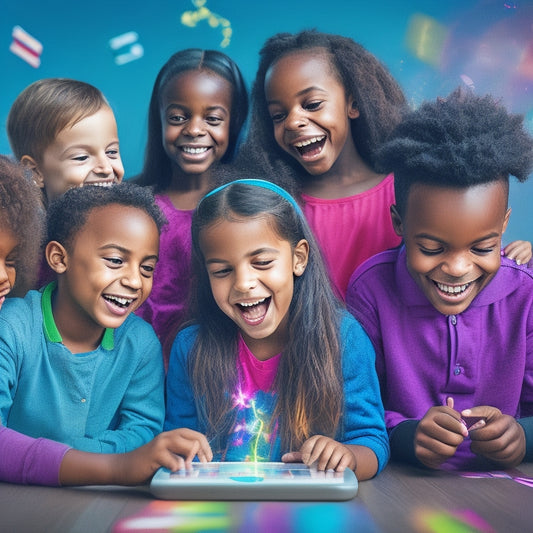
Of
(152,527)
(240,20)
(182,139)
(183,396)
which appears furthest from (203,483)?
(240,20)

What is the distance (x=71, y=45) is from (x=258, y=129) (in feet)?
1.91

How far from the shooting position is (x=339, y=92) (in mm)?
1648

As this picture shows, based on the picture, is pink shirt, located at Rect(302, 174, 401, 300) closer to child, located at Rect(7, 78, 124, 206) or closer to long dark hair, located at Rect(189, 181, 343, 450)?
long dark hair, located at Rect(189, 181, 343, 450)

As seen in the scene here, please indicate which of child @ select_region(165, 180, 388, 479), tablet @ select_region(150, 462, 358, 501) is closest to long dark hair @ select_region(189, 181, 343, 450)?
child @ select_region(165, 180, 388, 479)

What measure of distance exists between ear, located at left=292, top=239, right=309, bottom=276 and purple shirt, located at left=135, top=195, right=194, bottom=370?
373 mm

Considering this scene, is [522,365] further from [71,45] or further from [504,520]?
[71,45]

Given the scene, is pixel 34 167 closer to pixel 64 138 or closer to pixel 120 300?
pixel 64 138

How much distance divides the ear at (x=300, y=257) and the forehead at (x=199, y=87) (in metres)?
0.51

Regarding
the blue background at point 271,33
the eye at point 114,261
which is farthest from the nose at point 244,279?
the blue background at point 271,33

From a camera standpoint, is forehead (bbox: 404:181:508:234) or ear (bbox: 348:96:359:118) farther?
ear (bbox: 348:96:359:118)

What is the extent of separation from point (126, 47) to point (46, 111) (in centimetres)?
38

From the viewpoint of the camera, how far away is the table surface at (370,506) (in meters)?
0.98

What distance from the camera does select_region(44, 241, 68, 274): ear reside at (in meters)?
1.38

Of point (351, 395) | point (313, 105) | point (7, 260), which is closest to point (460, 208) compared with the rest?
point (351, 395)
